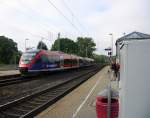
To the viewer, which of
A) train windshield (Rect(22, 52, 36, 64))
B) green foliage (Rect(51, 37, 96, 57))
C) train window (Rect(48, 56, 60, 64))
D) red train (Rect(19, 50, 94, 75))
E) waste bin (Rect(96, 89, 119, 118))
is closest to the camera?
waste bin (Rect(96, 89, 119, 118))

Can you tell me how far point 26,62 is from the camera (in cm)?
2969

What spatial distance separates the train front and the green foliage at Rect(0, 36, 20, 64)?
63.4 m

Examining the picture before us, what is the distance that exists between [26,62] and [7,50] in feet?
236

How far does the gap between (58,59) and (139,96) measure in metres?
34.4

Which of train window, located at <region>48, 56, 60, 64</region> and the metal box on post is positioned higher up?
A: train window, located at <region>48, 56, 60, 64</region>

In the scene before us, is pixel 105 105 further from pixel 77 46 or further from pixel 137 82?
pixel 77 46

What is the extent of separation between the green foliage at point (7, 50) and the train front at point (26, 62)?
208ft

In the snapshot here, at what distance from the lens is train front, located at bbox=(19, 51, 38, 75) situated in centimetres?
2934

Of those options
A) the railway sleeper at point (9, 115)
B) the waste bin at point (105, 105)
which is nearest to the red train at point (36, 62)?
the railway sleeper at point (9, 115)

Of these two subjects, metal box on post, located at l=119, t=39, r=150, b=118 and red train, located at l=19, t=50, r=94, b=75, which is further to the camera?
red train, located at l=19, t=50, r=94, b=75

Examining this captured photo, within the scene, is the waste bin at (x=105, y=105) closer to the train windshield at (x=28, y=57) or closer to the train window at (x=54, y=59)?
the train windshield at (x=28, y=57)

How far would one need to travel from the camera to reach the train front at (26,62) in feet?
96.3

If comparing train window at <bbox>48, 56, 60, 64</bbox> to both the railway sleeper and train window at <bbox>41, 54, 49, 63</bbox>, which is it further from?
the railway sleeper

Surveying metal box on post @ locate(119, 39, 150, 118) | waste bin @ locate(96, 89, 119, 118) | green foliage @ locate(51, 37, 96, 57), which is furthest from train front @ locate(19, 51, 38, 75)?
green foliage @ locate(51, 37, 96, 57)
